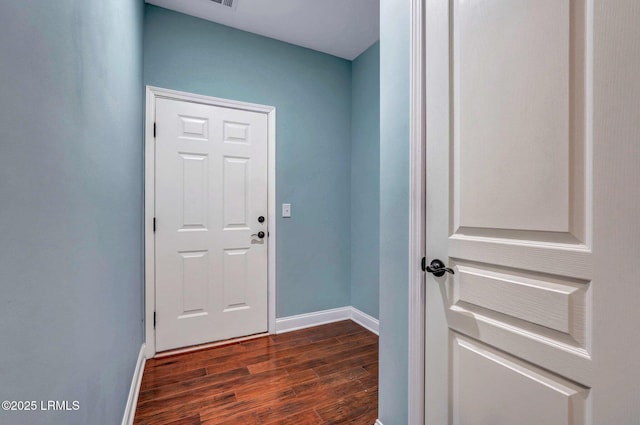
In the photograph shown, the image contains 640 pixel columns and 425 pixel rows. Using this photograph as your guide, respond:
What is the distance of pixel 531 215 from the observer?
82cm

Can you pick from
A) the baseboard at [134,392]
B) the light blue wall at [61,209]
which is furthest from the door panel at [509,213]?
the baseboard at [134,392]

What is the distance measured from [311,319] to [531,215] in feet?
7.58

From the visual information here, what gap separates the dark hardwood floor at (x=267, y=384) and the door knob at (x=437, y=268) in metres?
1.00

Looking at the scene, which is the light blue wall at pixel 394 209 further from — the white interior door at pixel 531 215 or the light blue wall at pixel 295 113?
the light blue wall at pixel 295 113

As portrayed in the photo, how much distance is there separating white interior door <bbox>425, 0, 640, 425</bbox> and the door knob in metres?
0.02

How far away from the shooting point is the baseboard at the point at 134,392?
4.56 ft

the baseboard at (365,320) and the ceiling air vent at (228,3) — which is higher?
the ceiling air vent at (228,3)

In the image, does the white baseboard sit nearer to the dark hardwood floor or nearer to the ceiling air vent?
the dark hardwood floor

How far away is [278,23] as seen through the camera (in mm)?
2375

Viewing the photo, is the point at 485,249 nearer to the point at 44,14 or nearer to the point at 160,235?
the point at 44,14
